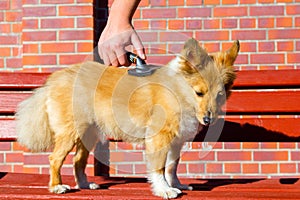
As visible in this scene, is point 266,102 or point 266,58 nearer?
point 266,102

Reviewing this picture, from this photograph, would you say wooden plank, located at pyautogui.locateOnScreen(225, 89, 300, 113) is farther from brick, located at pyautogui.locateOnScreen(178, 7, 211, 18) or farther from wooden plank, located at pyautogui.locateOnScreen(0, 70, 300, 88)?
brick, located at pyautogui.locateOnScreen(178, 7, 211, 18)

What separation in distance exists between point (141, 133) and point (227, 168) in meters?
2.12

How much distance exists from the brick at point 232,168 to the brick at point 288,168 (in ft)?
1.05

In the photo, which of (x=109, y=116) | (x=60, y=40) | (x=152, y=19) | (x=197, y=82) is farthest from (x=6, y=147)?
(x=197, y=82)

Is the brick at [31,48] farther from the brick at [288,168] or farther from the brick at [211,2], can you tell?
the brick at [288,168]

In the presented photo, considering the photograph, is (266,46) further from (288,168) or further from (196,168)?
(196,168)

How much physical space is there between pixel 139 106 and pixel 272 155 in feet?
7.45

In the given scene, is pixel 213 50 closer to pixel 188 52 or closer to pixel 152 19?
pixel 152 19

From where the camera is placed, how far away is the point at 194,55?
8.41 feet

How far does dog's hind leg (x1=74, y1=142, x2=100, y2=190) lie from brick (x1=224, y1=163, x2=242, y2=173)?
1981mm

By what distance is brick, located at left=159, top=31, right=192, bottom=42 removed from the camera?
15.1 feet

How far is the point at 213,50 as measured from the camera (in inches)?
183

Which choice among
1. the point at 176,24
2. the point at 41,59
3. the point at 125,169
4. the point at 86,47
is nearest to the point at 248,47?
the point at 176,24

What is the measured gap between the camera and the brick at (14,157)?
4832mm
